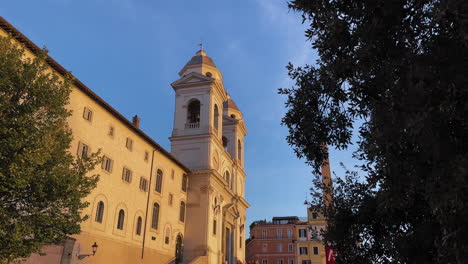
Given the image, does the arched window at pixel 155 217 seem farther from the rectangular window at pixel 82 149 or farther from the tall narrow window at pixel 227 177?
the tall narrow window at pixel 227 177

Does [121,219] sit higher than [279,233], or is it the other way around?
[279,233]

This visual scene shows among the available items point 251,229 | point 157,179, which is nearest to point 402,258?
point 157,179

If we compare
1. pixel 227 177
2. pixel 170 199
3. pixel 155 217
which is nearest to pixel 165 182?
pixel 170 199

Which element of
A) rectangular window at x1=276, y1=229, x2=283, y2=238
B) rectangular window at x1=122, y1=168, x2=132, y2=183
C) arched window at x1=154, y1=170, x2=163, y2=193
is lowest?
rectangular window at x1=122, y1=168, x2=132, y2=183

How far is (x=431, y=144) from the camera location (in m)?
4.68

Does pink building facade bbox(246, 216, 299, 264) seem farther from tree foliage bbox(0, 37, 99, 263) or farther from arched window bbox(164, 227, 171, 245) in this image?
tree foliage bbox(0, 37, 99, 263)

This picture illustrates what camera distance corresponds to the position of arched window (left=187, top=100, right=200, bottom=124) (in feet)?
142

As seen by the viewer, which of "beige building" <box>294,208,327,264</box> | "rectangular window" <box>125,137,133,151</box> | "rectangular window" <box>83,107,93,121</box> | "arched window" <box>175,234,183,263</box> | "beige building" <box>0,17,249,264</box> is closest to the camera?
"beige building" <box>0,17,249,264</box>

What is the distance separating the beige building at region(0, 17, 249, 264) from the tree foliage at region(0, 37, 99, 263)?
424 centimetres

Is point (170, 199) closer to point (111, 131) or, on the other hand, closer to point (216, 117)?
point (111, 131)

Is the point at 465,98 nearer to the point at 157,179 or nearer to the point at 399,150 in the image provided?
the point at 399,150

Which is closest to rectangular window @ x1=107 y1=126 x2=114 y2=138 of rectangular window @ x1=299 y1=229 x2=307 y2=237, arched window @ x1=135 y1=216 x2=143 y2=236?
arched window @ x1=135 y1=216 x2=143 y2=236

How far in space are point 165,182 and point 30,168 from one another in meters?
21.6

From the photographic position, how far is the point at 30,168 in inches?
457
